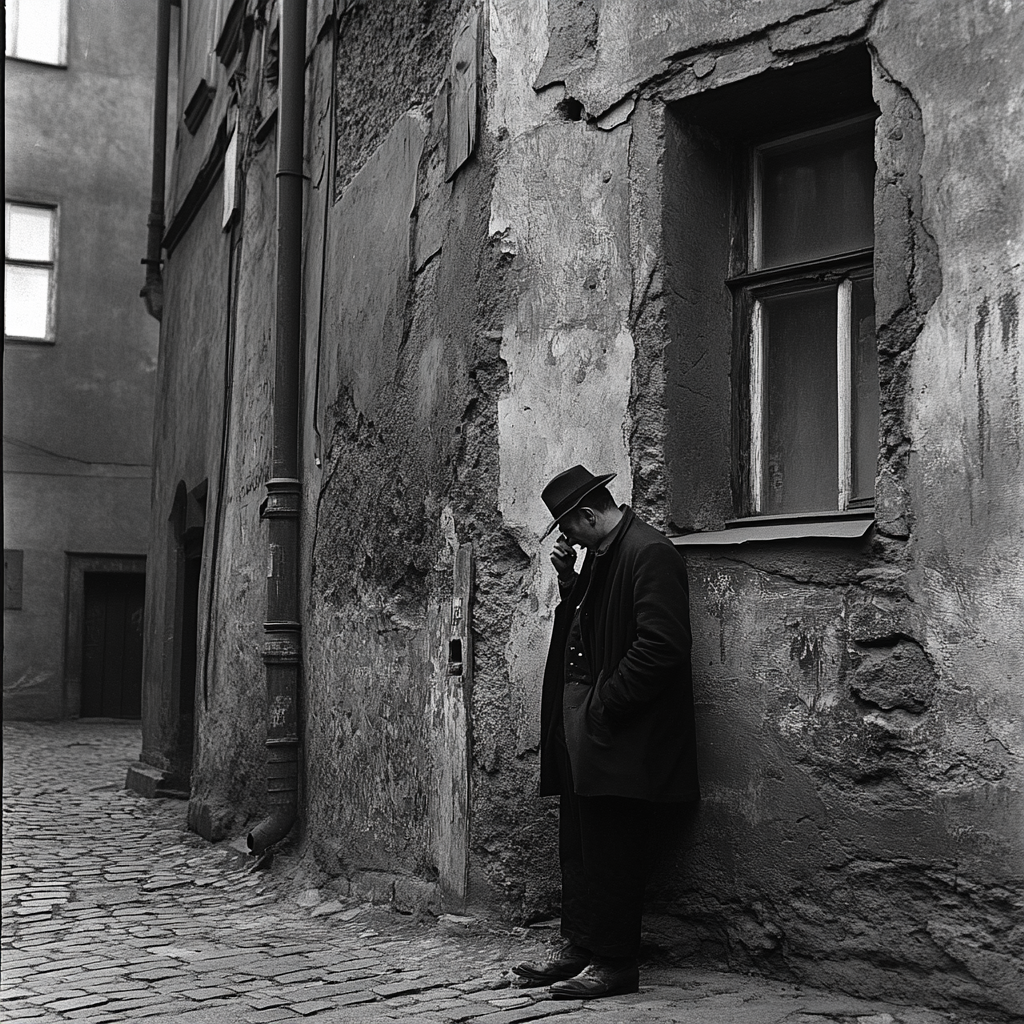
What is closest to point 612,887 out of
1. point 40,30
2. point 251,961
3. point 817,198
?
point 251,961

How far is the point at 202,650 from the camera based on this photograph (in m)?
9.21

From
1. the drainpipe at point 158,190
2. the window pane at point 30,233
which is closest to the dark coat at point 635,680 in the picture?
the drainpipe at point 158,190

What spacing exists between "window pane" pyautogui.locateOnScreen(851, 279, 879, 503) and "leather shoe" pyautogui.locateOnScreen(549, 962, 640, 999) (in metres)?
1.72

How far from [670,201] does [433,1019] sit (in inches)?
113

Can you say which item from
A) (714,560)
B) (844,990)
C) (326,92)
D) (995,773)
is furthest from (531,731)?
(326,92)

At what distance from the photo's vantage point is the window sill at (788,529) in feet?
13.8

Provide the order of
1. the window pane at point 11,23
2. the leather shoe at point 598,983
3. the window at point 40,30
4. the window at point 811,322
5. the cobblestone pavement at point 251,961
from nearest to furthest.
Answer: the cobblestone pavement at point 251,961 < the leather shoe at point 598,983 < the window at point 811,322 < the window pane at point 11,23 < the window at point 40,30

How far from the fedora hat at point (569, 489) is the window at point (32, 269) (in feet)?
47.6

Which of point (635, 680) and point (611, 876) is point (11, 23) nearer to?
point (635, 680)

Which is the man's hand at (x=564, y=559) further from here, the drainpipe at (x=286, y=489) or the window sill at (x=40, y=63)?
the window sill at (x=40, y=63)

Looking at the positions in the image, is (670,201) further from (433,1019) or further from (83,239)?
(83,239)

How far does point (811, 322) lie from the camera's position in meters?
4.82

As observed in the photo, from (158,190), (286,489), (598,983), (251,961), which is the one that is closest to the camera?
(598,983)

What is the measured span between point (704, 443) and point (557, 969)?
187cm
